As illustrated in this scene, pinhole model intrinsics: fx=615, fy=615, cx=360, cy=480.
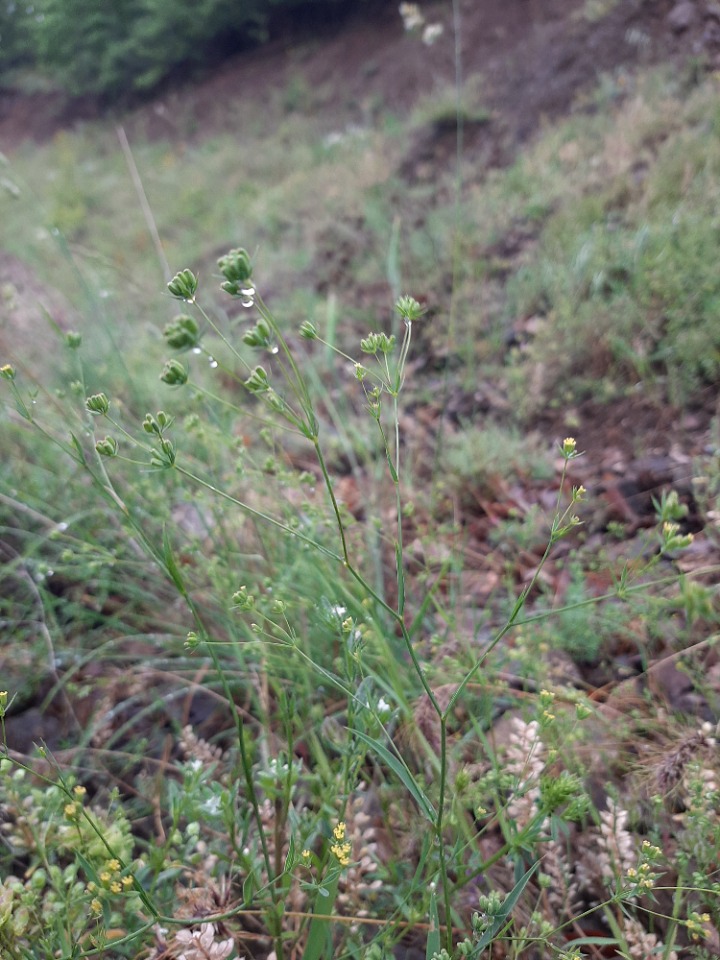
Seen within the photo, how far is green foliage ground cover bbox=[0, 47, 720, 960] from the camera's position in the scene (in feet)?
3.35

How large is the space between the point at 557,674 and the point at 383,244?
3.30 meters

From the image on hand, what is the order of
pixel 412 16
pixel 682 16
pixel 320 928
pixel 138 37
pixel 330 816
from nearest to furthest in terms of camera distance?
pixel 320 928 < pixel 330 816 < pixel 682 16 < pixel 412 16 < pixel 138 37

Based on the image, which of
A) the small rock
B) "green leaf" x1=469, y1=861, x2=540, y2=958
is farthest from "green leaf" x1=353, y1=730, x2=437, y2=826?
the small rock

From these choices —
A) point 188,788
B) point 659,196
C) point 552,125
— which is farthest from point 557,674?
point 552,125

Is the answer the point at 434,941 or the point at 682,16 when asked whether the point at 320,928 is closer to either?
the point at 434,941

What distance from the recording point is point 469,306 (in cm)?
326

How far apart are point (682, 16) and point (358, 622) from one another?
5.05m

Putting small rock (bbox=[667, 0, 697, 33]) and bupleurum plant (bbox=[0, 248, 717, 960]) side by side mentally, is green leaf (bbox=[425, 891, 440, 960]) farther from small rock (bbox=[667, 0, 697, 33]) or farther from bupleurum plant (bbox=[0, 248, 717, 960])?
small rock (bbox=[667, 0, 697, 33])

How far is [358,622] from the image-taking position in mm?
1491

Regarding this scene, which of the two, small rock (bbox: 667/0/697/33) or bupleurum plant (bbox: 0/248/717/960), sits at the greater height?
small rock (bbox: 667/0/697/33)

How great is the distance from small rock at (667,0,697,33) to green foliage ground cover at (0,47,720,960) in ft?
2.50

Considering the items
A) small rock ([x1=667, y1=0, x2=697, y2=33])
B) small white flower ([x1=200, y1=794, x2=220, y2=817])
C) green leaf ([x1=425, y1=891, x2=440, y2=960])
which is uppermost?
small rock ([x1=667, y1=0, x2=697, y2=33])

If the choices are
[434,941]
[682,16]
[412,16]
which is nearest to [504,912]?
[434,941]

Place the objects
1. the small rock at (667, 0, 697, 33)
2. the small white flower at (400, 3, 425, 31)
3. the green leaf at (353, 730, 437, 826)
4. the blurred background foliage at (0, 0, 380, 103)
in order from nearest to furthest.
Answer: the green leaf at (353, 730, 437, 826), the small rock at (667, 0, 697, 33), the small white flower at (400, 3, 425, 31), the blurred background foliage at (0, 0, 380, 103)
